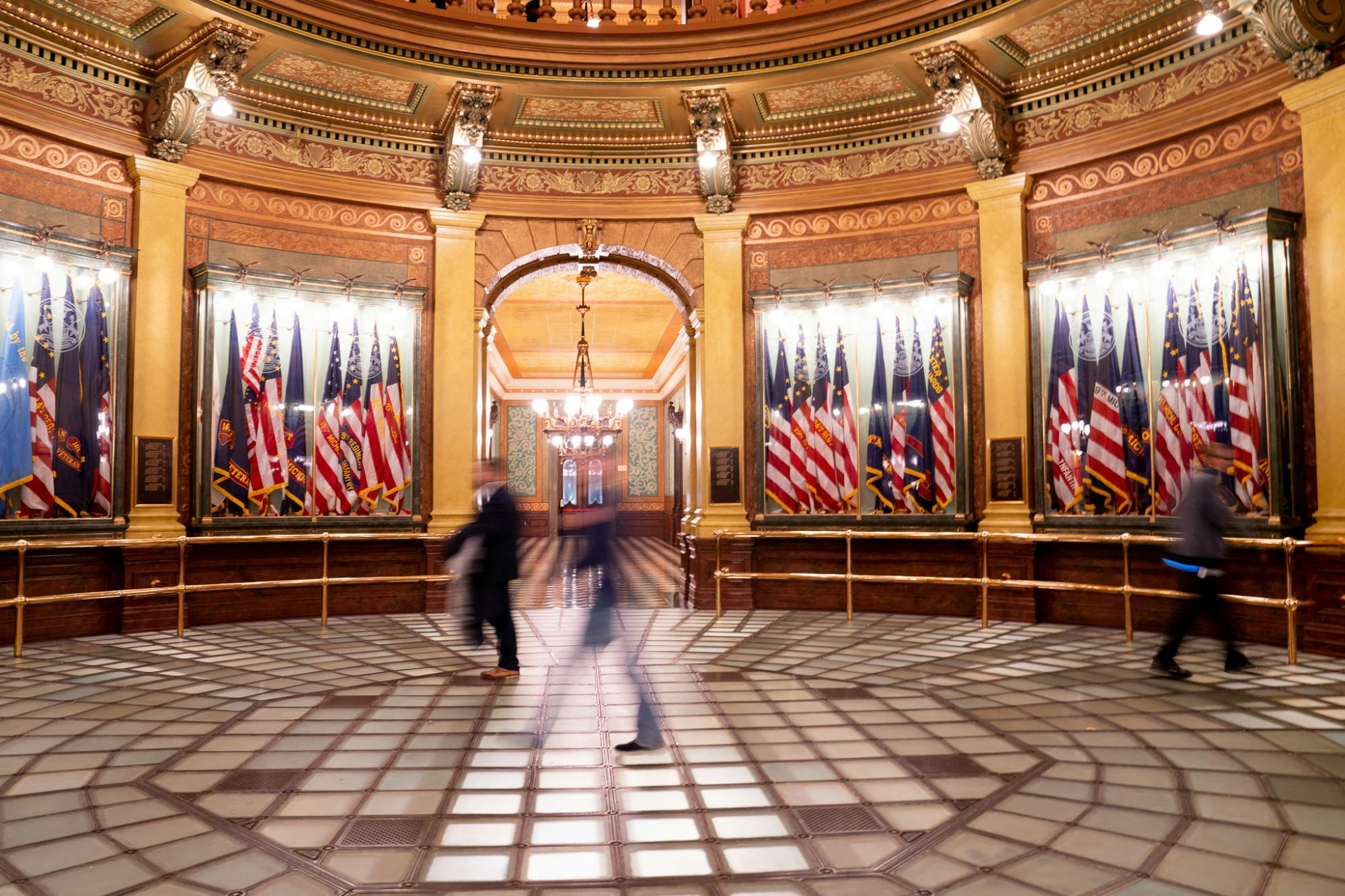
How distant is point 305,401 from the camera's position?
9148 mm

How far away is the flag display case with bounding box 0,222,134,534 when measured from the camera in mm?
7383

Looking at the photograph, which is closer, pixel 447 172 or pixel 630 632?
pixel 630 632

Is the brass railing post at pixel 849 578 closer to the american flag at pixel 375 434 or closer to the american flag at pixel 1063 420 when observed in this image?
the american flag at pixel 1063 420

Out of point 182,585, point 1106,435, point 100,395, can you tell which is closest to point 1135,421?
point 1106,435

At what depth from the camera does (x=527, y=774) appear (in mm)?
3930

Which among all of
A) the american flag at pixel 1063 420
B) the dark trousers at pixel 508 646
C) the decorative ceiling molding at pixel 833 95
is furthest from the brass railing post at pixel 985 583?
the decorative ceiling molding at pixel 833 95

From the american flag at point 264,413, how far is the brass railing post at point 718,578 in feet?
15.4

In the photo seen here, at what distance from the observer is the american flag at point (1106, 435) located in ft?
26.3

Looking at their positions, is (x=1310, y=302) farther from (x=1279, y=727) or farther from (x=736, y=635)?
(x=736, y=635)

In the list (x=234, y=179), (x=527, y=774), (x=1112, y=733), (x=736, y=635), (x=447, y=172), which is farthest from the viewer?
(x=447, y=172)

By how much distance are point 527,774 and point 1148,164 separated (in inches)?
308

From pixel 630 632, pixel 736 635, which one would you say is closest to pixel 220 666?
pixel 630 632

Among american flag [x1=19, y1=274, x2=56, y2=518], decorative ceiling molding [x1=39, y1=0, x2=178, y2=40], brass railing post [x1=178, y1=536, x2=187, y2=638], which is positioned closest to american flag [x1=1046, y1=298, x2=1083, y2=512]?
brass railing post [x1=178, y1=536, x2=187, y2=638]

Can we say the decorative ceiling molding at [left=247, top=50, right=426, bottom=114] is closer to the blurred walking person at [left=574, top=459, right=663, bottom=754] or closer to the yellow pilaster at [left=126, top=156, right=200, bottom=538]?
the yellow pilaster at [left=126, top=156, right=200, bottom=538]
